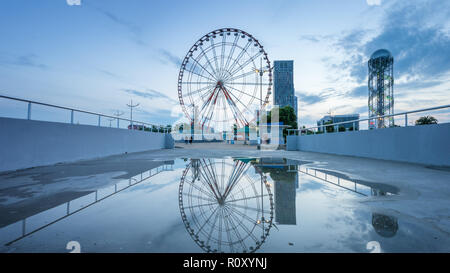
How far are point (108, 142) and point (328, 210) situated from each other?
27.3ft

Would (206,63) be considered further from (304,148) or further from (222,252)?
(222,252)

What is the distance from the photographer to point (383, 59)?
33094 mm

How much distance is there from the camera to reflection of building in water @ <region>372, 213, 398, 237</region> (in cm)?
148

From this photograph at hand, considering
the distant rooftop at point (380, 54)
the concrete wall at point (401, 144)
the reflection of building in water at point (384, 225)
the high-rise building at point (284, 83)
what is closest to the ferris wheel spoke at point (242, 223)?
the reflection of building in water at point (384, 225)

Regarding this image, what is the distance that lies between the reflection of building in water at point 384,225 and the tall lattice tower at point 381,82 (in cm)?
3910

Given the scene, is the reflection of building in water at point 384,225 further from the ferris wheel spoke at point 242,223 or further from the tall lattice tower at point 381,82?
the tall lattice tower at point 381,82

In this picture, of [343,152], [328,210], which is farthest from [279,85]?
[328,210]

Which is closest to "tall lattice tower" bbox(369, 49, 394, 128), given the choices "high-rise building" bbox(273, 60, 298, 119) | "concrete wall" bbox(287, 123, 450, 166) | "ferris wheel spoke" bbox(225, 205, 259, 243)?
"concrete wall" bbox(287, 123, 450, 166)

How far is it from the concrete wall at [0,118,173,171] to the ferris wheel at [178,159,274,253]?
434 centimetres

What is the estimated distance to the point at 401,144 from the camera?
571cm

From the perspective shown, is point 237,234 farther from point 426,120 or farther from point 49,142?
point 426,120

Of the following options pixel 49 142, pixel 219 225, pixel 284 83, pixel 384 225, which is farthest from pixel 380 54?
pixel 284 83

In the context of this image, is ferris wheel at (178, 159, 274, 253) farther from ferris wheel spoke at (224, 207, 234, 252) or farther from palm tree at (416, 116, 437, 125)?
palm tree at (416, 116, 437, 125)

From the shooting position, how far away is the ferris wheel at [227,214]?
56.4 inches
